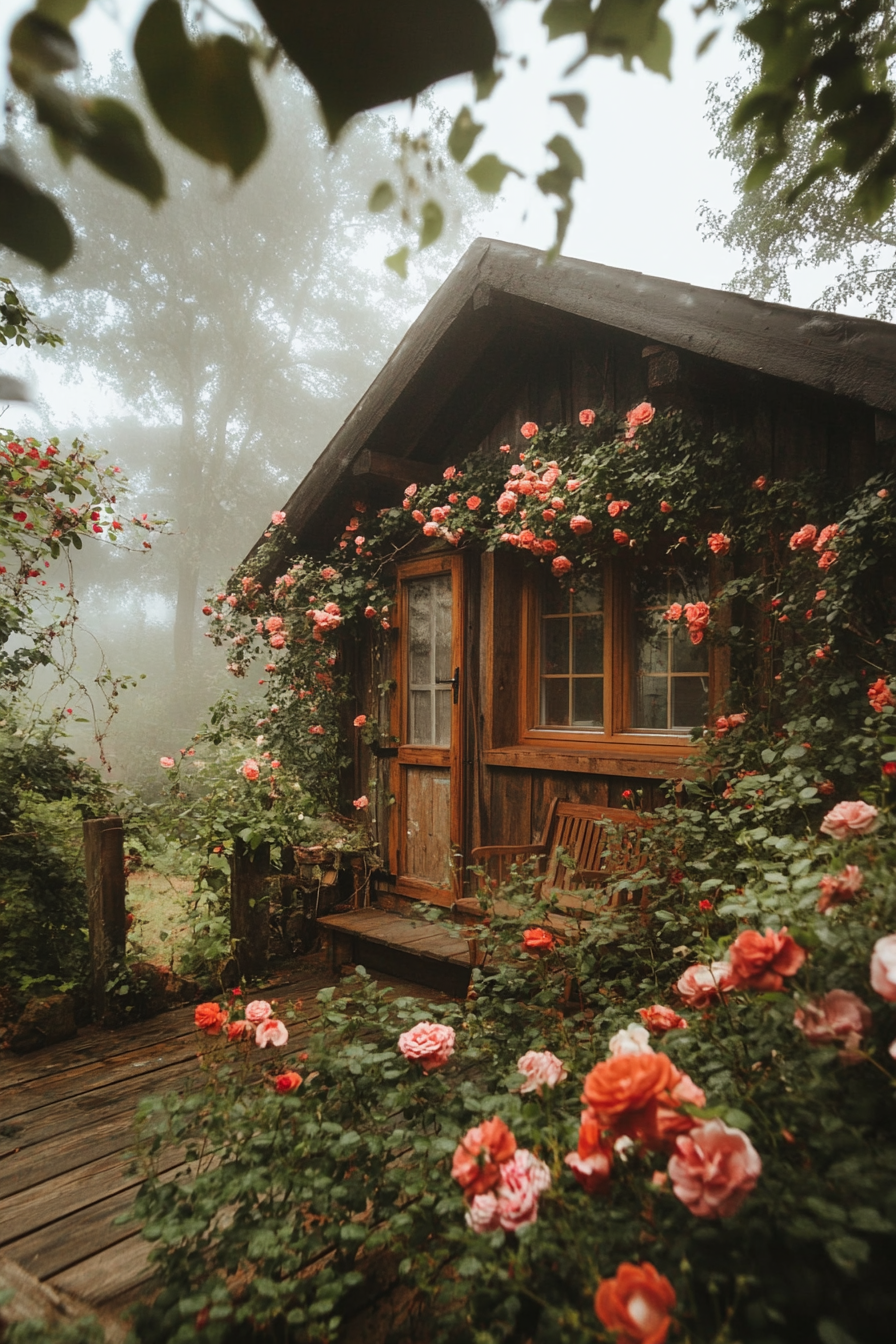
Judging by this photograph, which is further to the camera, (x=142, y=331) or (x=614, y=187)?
(x=142, y=331)

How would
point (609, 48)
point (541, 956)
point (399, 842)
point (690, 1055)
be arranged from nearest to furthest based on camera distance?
1. point (609, 48)
2. point (690, 1055)
3. point (541, 956)
4. point (399, 842)

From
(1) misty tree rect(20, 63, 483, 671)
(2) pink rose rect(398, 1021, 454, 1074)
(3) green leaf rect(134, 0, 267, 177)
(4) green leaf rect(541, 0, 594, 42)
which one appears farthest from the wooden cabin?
(1) misty tree rect(20, 63, 483, 671)

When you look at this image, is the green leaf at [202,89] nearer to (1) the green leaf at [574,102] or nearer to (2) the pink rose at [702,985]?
(1) the green leaf at [574,102]

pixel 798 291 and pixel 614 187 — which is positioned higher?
pixel 798 291

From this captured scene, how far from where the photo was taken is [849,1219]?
1.12m

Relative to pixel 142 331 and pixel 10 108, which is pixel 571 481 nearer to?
pixel 10 108

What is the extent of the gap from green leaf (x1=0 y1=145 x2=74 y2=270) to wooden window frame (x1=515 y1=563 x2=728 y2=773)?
3136mm

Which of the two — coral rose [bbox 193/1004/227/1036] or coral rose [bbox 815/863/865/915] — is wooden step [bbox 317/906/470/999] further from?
coral rose [bbox 815/863/865/915]

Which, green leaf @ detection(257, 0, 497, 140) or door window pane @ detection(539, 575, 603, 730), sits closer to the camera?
green leaf @ detection(257, 0, 497, 140)

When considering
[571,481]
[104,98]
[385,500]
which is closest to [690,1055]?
[104,98]

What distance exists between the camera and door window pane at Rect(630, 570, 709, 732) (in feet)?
12.0

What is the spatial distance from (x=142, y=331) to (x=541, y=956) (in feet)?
57.1

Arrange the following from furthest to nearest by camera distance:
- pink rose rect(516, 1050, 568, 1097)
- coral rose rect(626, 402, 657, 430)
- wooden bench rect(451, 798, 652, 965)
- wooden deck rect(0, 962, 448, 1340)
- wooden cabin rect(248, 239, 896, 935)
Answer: coral rose rect(626, 402, 657, 430) < wooden bench rect(451, 798, 652, 965) < wooden cabin rect(248, 239, 896, 935) < wooden deck rect(0, 962, 448, 1340) < pink rose rect(516, 1050, 568, 1097)

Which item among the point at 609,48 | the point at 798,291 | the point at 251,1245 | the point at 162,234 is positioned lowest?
the point at 251,1245
